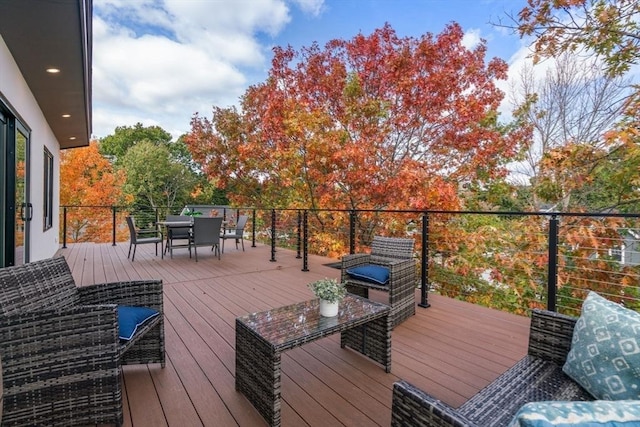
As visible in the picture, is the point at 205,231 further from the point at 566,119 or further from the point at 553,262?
the point at 566,119

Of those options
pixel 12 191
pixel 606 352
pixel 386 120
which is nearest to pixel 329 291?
pixel 606 352

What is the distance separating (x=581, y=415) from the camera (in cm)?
60

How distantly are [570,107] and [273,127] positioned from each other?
605cm

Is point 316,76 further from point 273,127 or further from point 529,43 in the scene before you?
point 529,43

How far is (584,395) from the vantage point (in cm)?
119

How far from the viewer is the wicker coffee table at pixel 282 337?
5.05ft

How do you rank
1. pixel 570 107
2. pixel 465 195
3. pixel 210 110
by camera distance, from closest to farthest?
pixel 570 107 → pixel 465 195 → pixel 210 110

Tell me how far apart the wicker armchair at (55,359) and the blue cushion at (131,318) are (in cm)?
5

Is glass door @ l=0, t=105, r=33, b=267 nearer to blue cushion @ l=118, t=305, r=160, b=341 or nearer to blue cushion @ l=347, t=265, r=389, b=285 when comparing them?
blue cushion @ l=118, t=305, r=160, b=341

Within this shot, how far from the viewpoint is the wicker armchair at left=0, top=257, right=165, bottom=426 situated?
53.7 inches

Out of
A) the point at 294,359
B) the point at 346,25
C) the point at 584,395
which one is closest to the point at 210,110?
the point at 346,25

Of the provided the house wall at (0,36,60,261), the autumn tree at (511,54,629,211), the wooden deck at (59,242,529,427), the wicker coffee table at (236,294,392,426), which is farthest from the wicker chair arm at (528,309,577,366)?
the autumn tree at (511,54,629,211)

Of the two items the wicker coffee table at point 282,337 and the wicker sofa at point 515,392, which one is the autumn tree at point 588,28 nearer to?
the wicker sofa at point 515,392

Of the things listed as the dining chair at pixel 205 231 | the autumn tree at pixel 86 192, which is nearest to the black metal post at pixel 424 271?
the dining chair at pixel 205 231
